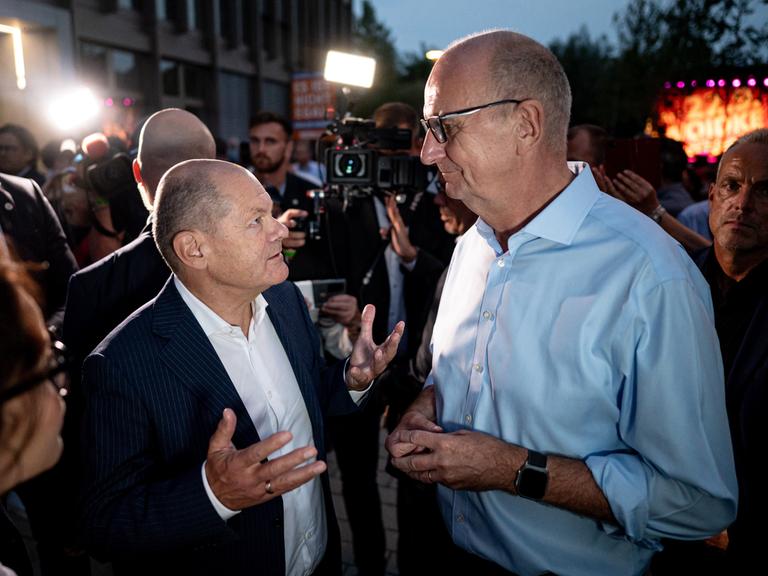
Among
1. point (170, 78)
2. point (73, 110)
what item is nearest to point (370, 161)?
point (73, 110)

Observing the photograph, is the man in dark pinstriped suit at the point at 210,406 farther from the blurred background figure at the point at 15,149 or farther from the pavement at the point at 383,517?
the blurred background figure at the point at 15,149

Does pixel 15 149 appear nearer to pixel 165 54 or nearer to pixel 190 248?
pixel 190 248

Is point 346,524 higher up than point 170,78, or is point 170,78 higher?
point 170,78

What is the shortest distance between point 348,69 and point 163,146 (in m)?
1.54

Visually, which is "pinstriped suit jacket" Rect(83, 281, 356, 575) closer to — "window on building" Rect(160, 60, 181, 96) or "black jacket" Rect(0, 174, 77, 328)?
"black jacket" Rect(0, 174, 77, 328)

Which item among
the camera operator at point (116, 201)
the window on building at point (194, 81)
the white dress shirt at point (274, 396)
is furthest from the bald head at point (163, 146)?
the window on building at point (194, 81)

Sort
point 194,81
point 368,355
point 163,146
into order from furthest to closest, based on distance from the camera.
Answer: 1. point 194,81
2. point 163,146
3. point 368,355

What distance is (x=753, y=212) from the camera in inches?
80.9

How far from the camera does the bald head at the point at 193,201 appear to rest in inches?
67.2

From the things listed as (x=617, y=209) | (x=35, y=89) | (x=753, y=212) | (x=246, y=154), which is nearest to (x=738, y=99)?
(x=246, y=154)

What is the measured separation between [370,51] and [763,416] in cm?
3745

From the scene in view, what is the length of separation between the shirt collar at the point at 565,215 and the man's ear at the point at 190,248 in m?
0.94

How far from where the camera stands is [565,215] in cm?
160

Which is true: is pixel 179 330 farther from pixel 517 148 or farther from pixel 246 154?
pixel 246 154
